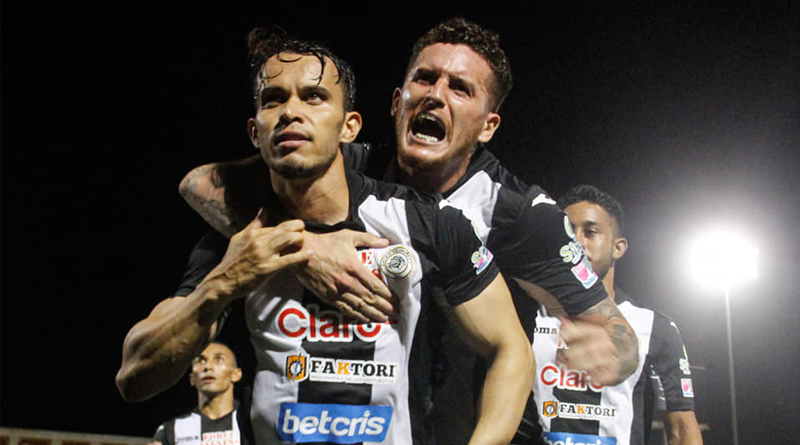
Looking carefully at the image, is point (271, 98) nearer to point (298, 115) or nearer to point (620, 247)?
point (298, 115)

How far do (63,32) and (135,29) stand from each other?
50cm

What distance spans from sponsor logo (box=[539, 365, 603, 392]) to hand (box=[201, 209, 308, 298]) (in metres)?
1.53

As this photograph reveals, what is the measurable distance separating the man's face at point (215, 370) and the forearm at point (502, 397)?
Result: 2341mm

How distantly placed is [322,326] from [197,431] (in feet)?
8.04

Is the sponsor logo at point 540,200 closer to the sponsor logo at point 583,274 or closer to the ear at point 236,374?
the sponsor logo at point 583,274

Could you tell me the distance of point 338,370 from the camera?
1.59 m

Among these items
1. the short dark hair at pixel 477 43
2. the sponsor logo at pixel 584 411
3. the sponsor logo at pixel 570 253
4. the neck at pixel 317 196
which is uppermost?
the short dark hair at pixel 477 43

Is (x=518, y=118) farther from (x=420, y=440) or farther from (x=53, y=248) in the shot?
(x=53, y=248)

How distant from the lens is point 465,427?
1952 millimetres

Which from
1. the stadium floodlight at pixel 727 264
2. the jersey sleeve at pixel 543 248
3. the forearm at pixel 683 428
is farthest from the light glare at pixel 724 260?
the jersey sleeve at pixel 543 248

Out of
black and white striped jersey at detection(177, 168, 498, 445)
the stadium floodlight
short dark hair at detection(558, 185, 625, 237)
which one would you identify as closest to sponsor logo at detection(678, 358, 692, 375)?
the stadium floodlight

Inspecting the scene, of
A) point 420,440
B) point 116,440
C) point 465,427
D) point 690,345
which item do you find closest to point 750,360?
point 690,345

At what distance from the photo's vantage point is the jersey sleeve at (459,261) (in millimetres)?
1650

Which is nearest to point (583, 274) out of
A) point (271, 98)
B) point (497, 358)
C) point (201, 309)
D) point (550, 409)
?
point (497, 358)
